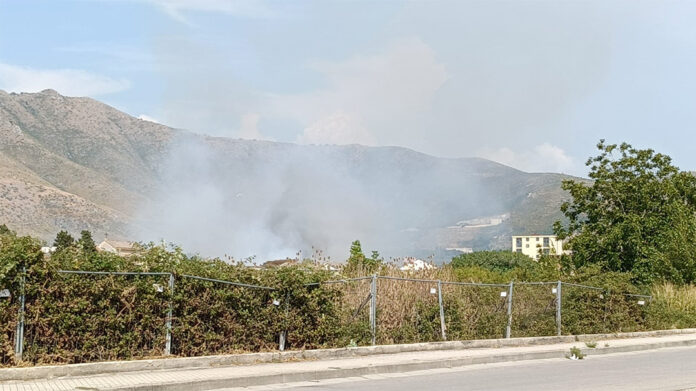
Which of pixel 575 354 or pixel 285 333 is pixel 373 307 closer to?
pixel 285 333

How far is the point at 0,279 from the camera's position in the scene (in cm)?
1215

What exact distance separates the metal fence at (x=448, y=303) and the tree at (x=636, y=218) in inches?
403

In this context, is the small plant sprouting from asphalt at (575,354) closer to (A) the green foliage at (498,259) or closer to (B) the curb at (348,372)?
(B) the curb at (348,372)

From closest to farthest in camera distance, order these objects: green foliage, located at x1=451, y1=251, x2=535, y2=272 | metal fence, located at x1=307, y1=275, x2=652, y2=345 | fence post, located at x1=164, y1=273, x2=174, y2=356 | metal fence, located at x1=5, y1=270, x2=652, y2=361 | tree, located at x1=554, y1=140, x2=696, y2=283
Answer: fence post, located at x1=164, y1=273, x2=174, y2=356 < metal fence, located at x1=5, y1=270, x2=652, y2=361 < metal fence, located at x1=307, y1=275, x2=652, y2=345 < tree, located at x1=554, y1=140, x2=696, y2=283 < green foliage, located at x1=451, y1=251, x2=535, y2=272

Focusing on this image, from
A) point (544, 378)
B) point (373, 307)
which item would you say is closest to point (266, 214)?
point (373, 307)

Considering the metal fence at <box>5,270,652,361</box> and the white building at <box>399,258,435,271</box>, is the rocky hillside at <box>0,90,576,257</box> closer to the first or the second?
the white building at <box>399,258,435,271</box>

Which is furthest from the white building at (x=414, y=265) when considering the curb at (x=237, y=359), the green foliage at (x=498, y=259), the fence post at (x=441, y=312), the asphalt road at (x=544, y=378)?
the green foliage at (x=498, y=259)

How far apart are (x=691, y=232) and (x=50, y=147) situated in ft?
565

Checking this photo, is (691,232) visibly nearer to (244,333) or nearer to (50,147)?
(244,333)

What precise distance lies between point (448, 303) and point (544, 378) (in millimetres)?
4677

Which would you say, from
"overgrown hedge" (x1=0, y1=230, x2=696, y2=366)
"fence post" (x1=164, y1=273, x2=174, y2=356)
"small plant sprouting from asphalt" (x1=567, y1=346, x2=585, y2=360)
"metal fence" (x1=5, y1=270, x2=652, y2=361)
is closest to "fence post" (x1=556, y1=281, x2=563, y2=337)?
"metal fence" (x1=5, y1=270, x2=652, y2=361)

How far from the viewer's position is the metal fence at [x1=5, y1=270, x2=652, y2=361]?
600 inches

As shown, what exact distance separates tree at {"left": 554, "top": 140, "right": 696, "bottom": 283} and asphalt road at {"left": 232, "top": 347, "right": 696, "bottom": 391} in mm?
14831

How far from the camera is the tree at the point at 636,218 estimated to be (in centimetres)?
3206
